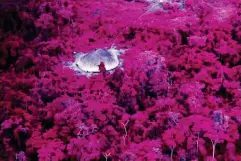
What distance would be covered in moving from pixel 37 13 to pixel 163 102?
5.35 m

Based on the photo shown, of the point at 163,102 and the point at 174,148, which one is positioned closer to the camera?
the point at 174,148

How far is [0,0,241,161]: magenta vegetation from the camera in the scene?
23.4 feet

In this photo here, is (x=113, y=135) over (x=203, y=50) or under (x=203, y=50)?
under

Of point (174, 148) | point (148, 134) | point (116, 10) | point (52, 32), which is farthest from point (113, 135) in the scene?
point (116, 10)

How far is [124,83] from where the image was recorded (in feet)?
28.1

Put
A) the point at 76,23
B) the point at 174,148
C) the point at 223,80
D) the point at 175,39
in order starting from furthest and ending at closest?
1. the point at 76,23
2. the point at 175,39
3. the point at 223,80
4. the point at 174,148

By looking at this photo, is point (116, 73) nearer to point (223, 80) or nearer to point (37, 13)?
point (223, 80)

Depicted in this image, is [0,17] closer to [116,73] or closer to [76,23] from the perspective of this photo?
[76,23]

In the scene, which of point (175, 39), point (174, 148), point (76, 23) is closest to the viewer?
point (174, 148)

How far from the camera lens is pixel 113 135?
24.5 feet

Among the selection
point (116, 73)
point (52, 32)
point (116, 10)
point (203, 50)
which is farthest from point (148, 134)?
point (116, 10)

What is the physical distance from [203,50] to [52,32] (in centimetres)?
411

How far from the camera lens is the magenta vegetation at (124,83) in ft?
23.4

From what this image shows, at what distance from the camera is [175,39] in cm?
1019
